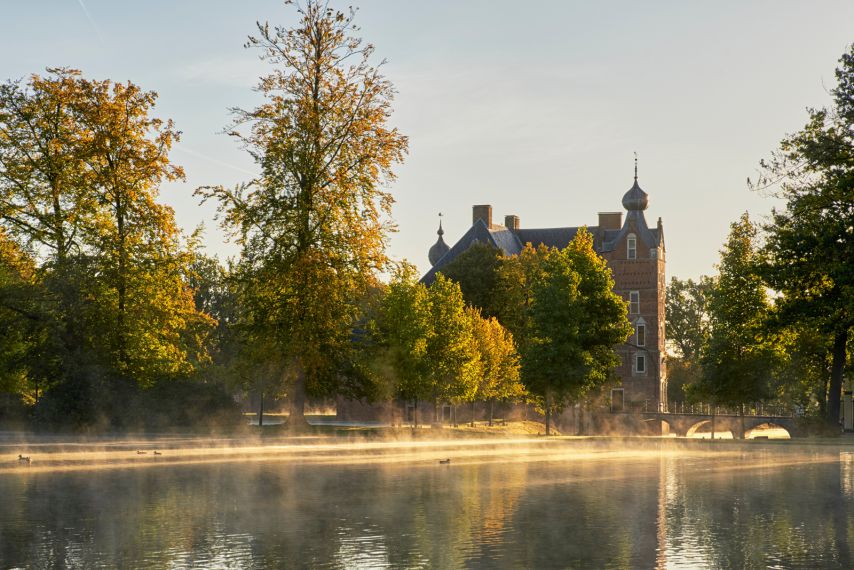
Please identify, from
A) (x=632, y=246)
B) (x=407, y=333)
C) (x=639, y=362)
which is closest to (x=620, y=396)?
(x=639, y=362)

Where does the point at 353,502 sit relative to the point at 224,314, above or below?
below

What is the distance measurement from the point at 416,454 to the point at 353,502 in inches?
671

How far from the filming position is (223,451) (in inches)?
1266

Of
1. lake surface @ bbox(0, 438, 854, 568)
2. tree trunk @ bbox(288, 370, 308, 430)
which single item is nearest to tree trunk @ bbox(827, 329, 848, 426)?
lake surface @ bbox(0, 438, 854, 568)

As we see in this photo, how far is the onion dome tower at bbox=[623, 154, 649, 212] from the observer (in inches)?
4035

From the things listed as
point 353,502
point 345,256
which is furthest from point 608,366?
point 353,502

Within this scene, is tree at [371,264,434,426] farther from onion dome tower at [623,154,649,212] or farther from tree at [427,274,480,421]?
onion dome tower at [623,154,649,212]

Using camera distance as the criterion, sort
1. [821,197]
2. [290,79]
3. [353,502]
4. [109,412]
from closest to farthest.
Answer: [353,502]
[821,197]
[109,412]
[290,79]

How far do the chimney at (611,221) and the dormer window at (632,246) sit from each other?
5093 millimetres

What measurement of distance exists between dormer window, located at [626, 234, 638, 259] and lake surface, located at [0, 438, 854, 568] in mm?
72899

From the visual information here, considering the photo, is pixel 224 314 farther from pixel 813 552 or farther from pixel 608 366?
pixel 813 552

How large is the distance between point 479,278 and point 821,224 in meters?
49.8

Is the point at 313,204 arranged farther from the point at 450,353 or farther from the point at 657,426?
the point at 657,426

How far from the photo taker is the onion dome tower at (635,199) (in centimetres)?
10248
